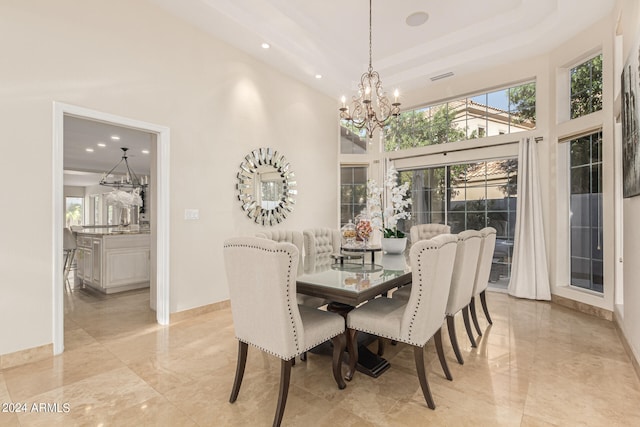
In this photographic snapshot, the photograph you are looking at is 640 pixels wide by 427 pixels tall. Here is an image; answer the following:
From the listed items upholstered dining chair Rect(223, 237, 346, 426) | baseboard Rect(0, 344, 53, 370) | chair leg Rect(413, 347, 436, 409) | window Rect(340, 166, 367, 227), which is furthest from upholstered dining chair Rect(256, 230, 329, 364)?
window Rect(340, 166, 367, 227)

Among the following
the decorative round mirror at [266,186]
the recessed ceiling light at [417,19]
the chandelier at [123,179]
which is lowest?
the decorative round mirror at [266,186]

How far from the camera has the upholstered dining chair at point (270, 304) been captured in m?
1.65

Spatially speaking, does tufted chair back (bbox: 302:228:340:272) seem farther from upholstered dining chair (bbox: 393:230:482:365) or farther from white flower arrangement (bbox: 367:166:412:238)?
upholstered dining chair (bbox: 393:230:482:365)

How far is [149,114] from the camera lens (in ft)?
10.6

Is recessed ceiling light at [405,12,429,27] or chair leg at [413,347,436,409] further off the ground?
recessed ceiling light at [405,12,429,27]

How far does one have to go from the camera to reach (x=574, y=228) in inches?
159

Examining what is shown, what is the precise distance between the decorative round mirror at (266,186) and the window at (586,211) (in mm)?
3799

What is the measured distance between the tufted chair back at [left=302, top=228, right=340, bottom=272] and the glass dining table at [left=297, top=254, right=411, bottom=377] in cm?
28

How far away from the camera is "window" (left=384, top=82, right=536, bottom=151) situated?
4496 millimetres

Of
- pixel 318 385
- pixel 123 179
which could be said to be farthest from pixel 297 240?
pixel 123 179

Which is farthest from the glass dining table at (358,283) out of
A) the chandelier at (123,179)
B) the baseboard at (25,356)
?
the chandelier at (123,179)

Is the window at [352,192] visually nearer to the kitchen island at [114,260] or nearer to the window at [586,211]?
the window at [586,211]

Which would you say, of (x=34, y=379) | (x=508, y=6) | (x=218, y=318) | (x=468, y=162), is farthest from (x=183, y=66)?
(x=468, y=162)

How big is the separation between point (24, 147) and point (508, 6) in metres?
5.10
